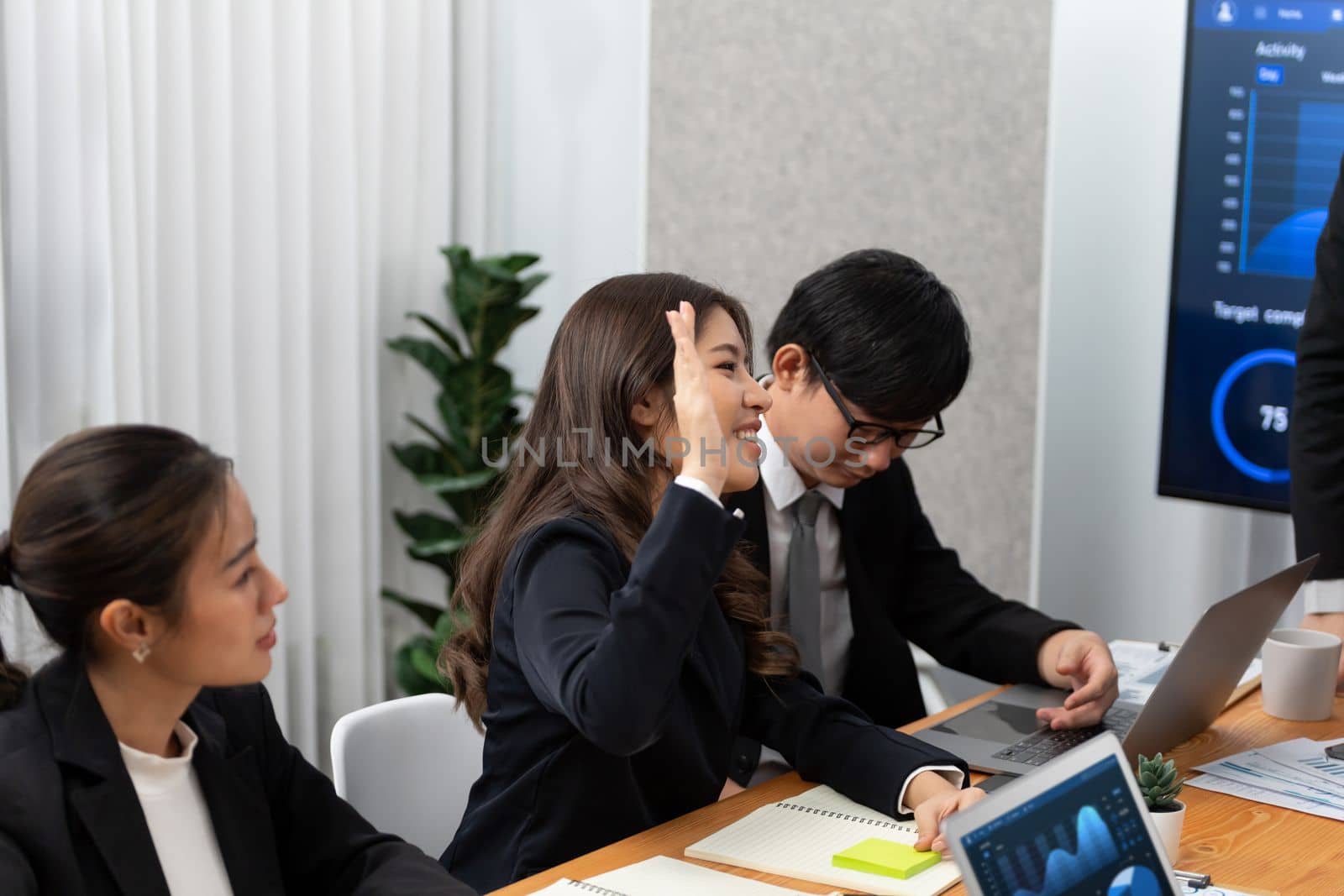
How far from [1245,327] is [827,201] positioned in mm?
865

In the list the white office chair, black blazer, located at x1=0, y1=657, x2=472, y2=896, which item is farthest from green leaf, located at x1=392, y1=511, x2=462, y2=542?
black blazer, located at x1=0, y1=657, x2=472, y2=896

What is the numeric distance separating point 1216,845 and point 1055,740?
1.04 ft

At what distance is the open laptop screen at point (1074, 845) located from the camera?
89 cm

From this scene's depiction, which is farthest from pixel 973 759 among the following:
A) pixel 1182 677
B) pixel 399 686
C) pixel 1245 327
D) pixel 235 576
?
pixel 399 686

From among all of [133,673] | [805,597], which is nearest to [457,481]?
[805,597]

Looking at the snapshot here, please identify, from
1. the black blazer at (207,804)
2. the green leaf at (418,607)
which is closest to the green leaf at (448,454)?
the green leaf at (418,607)

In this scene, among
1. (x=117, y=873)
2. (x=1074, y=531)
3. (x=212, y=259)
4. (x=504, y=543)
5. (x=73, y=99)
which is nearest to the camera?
(x=117, y=873)

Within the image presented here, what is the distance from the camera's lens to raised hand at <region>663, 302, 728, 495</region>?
1306mm

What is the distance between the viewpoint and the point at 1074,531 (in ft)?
10.1

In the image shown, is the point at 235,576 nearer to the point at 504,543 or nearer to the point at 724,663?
the point at 504,543

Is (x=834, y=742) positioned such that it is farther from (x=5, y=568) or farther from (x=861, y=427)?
(x=5, y=568)

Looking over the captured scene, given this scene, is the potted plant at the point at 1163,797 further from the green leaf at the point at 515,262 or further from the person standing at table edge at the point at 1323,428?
the green leaf at the point at 515,262

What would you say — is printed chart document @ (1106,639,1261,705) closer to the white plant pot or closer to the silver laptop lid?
the silver laptop lid

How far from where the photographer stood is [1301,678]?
1.76m
